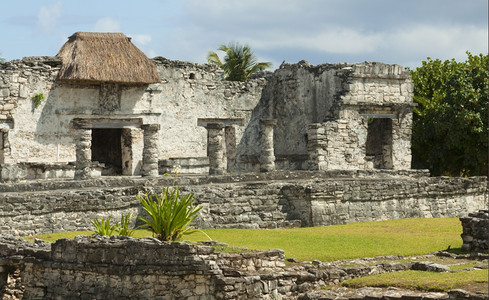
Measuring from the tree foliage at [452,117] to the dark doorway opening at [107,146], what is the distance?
871 centimetres

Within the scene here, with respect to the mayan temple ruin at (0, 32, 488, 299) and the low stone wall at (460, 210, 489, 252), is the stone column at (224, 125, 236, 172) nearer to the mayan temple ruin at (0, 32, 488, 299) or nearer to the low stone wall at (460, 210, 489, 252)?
the mayan temple ruin at (0, 32, 488, 299)

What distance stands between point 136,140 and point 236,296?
13.9 meters

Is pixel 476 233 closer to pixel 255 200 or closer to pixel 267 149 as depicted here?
pixel 255 200

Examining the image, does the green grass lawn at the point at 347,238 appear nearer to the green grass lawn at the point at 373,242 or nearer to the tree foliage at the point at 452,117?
the green grass lawn at the point at 373,242

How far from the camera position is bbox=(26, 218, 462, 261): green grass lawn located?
11039 millimetres

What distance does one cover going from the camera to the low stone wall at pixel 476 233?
10898 mm

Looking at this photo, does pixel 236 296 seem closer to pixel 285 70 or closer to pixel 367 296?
pixel 367 296

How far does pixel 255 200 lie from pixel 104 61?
847 cm

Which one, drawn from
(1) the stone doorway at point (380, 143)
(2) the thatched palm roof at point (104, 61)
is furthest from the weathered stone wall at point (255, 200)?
(2) the thatched palm roof at point (104, 61)

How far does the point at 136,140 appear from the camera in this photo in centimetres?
2250

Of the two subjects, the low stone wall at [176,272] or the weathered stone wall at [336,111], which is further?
the weathered stone wall at [336,111]

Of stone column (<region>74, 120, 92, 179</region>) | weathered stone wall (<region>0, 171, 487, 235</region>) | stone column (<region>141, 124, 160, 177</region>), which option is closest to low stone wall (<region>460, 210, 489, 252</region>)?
weathered stone wall (<region>0, 171, 487, 235</region>)

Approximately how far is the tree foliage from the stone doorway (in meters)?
1.84

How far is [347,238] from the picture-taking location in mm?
12406
